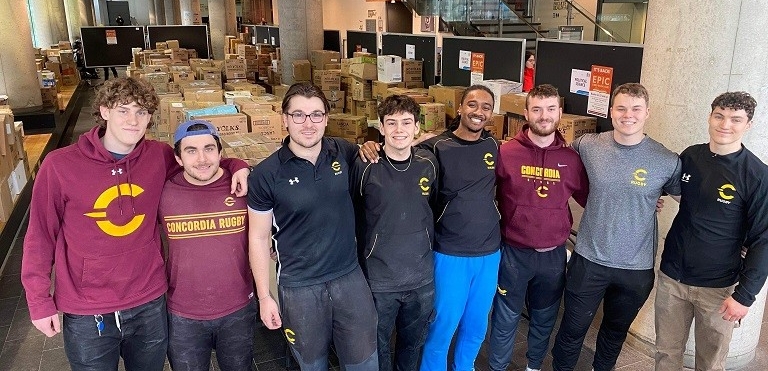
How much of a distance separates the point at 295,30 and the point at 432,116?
5.21 metres

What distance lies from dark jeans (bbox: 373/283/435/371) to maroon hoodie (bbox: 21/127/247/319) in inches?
39.9

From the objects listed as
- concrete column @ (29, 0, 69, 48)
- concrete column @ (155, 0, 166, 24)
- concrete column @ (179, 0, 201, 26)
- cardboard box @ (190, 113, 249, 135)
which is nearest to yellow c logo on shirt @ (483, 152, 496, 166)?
cardboard box @ (190, 113, 249, 135)

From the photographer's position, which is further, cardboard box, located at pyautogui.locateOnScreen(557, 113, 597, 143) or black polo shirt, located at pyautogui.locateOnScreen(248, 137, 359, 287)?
cardboard box, located at pyautogui.locateOnScreen(557, 113, 597, 143)

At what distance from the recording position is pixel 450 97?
5.65 m

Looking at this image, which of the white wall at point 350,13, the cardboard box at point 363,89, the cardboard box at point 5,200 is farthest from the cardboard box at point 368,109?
the white wall at point 350,13

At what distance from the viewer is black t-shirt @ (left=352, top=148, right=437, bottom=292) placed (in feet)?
8.19

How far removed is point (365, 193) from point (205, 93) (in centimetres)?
359

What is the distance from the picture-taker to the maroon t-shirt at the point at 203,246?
2266mm

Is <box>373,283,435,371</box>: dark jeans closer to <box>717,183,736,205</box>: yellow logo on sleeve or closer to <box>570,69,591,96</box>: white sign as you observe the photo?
<box>717,183,736,205</box>: yellow logo on sleeve

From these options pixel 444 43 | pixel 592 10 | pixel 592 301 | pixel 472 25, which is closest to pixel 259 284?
pixel 592 301

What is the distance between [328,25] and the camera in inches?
607

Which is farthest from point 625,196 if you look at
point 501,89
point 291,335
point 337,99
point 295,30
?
point 295,30

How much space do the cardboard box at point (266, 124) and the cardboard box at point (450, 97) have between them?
187cm

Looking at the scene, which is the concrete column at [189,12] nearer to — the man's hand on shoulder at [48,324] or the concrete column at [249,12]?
the concrete column at [249,12]
